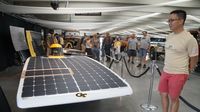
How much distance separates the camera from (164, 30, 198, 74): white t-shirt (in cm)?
276

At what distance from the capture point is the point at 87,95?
321cm

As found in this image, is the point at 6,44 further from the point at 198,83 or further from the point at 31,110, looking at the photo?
the point at 198,83

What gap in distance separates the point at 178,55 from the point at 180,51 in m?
0.07

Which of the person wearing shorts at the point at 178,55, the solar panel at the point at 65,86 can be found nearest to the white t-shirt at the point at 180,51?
the person wearing shorts at the point at 178,55

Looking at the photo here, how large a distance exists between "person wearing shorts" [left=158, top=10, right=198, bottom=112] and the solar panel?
2.85ft

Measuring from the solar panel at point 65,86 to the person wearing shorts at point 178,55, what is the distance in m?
0.87

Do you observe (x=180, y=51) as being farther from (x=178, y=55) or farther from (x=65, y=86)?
(x=65, y=86)

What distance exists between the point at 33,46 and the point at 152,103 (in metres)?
6.98

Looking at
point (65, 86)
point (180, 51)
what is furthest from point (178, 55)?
point (65, 86)

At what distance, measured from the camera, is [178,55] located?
2.87 m

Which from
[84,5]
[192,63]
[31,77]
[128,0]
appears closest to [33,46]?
[84,5]

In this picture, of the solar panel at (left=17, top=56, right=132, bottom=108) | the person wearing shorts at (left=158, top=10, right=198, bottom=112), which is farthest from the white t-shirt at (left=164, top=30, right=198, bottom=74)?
the solar panel at (left=17, top=56, right=132, bottom=108)

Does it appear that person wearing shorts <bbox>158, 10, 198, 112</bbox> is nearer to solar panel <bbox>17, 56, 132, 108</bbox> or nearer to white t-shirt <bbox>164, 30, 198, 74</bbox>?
white t-shirt <bbox>164, 30, 198, 74</bbox>

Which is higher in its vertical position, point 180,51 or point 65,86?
point 180,51
